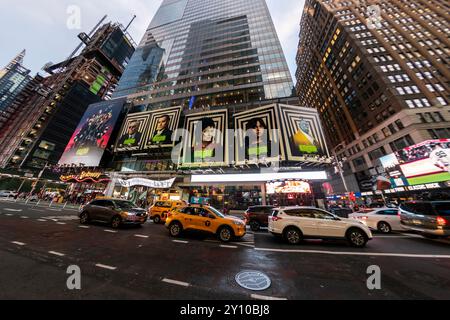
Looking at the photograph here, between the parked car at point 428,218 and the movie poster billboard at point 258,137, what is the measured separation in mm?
11954

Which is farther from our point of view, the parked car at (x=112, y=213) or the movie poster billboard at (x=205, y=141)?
the movie poster billboard at (x=205, y=141)

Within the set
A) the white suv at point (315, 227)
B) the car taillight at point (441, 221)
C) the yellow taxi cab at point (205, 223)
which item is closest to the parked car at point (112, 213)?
the yellow taxi cab at point (205, 223)

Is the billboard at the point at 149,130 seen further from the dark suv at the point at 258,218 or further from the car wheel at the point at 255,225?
the car wheel at the point at 255,225

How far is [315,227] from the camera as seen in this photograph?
24.9ft

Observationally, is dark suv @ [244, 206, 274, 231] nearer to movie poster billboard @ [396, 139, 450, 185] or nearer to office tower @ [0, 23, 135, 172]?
movie poster billboard @ [396, 139, 450, 185]

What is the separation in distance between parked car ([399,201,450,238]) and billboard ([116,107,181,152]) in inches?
1025

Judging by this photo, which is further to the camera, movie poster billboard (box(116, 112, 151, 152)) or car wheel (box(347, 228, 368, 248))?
movie poster billboard (box(116, 112, 151, 152))

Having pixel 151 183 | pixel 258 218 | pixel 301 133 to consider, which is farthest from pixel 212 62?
pixel 258 218

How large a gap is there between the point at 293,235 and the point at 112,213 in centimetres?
1086

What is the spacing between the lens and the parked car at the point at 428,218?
306 inches

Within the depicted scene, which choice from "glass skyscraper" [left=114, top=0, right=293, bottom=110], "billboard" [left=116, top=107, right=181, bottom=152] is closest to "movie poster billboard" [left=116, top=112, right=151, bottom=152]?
"billboard" [left=116, top=107, right=181, bottom=152]

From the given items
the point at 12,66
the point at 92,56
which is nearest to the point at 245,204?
the point at 92,56

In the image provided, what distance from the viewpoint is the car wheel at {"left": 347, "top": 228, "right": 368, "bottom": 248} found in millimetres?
7276
